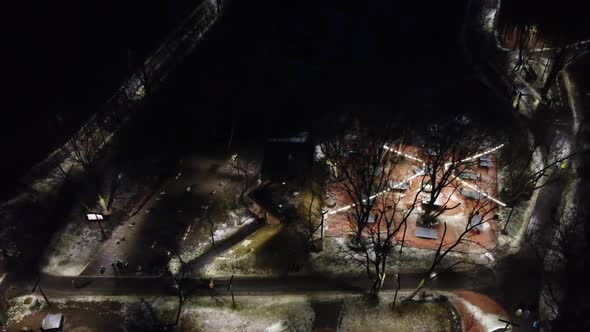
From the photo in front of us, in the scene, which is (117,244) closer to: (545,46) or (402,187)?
(402,187)

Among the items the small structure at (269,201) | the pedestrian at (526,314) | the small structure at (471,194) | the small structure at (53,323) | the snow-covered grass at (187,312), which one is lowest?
the small structure at (53,323)

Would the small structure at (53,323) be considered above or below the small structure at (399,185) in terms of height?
below

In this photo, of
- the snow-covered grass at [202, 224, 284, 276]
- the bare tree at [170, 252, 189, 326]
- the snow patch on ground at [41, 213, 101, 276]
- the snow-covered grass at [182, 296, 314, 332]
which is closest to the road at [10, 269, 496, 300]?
the bare tree at [170, 252, 189, 326]

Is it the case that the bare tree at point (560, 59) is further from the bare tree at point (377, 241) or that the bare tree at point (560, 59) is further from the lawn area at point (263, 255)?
the lawn area at point (263, 255)

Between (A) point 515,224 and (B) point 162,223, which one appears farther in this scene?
(B) point 162,223

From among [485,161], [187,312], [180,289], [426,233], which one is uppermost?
[485,161]

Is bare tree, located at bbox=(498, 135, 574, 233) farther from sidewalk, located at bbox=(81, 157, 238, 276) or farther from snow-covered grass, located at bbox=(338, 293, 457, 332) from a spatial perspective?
sidewalk, located at bbox=(81, 157, 238, 276)

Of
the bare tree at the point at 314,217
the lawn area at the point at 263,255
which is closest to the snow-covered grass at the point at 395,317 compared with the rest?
the lawn area at the point at 263,255

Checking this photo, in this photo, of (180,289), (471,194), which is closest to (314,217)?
(180,289)

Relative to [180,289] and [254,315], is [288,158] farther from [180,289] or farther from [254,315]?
[180,289]
